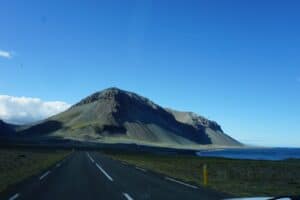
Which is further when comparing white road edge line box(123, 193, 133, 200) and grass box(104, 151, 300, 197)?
grass box(104, 151, 300, 197)

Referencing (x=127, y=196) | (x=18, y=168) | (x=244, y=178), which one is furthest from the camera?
(x=18, y=168)

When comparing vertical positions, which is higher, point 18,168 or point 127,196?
point 18,168

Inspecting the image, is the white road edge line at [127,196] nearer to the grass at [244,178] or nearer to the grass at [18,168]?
the grass at [244,178]

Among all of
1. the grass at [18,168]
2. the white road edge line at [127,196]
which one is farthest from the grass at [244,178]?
the grass at [18,168]

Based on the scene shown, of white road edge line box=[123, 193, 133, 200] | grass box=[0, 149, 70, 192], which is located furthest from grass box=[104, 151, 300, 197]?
grass box=[0, 149, 70, 192]

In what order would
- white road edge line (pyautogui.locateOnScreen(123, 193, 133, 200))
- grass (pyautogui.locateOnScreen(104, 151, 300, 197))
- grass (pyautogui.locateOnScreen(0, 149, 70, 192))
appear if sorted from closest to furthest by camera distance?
white road edge line (pyautogui.locateOnScreen(123, 193, 133, 200)), grass (pyautogui.locateOnScreen(104, 151, 300, 197)), grass (pyautogui.locateOnScreen(0, 149, 70, 192))

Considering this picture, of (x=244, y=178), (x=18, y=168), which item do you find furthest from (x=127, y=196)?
(x=18, y=168)

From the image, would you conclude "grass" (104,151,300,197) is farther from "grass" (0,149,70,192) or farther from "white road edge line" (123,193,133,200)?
"grass" (0,149,70,192)

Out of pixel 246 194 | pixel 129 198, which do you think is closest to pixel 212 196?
pixel 246 194

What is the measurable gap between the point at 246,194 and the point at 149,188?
468 cm

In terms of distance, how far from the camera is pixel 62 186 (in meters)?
22.2

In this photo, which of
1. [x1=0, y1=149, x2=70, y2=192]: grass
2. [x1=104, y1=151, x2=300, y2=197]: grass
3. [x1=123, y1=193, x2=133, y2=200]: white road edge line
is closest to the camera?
[x1=123, y1=193, x2=133, y2=200]: white road edge line

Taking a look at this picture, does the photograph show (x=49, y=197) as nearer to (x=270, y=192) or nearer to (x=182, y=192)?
(x=182, y=192)

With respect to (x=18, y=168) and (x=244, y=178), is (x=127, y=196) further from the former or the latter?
(x=18, y=168)
